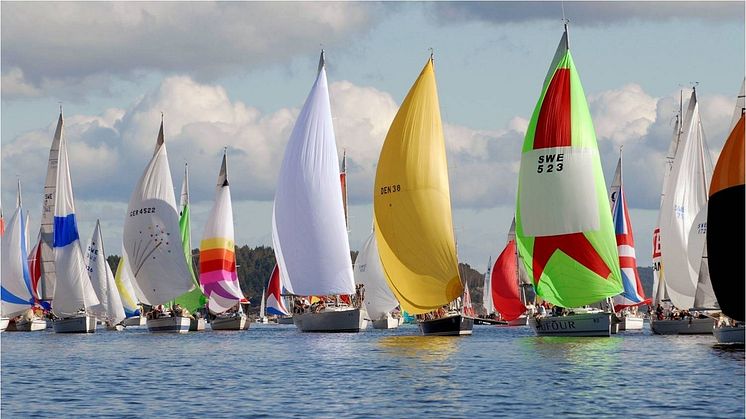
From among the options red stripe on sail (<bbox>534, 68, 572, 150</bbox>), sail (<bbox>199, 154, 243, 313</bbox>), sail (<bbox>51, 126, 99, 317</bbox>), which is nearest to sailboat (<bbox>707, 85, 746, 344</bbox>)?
red stripe on sail (<bbox>534, 68, 572, 150</bbox>)

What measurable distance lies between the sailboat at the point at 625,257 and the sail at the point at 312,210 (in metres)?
21.3

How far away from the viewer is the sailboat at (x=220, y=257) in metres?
97.0

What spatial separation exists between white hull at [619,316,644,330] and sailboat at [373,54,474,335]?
25939 mm

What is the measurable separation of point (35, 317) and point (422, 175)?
50373mm

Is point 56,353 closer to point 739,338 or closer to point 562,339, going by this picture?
point 562,339

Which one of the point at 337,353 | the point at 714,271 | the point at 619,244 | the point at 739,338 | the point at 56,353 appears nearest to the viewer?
the point at 714,271

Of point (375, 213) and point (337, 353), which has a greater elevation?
point (375, 213)

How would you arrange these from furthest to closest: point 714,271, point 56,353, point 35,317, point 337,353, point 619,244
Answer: point 35,317 < point 619,244 < point 56,353 < point 337,353 < point 714,271

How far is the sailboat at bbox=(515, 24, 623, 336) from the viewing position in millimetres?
61312

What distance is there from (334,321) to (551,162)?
2492 cm

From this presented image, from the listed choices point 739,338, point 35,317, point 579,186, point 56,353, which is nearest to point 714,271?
point 739,338

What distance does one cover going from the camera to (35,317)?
104625 mm

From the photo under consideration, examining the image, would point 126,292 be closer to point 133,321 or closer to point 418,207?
point 133,321

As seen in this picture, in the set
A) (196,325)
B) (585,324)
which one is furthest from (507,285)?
(585,324)
